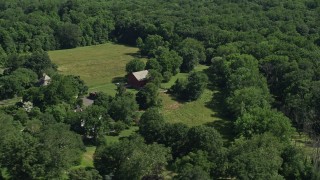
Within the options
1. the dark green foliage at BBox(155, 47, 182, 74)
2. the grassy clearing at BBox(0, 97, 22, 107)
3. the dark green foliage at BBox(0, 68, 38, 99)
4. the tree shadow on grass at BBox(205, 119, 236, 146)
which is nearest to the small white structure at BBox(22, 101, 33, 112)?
the grassy clearing at BBox(0, 97, 22, 107)

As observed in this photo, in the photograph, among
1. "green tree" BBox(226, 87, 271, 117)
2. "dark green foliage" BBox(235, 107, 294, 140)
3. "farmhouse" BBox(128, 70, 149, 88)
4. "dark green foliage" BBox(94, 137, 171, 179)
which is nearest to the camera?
"dark green foliage" BBox(94, 137, 171, 179)

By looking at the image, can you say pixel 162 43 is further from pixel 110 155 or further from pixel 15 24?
pixel 110 155

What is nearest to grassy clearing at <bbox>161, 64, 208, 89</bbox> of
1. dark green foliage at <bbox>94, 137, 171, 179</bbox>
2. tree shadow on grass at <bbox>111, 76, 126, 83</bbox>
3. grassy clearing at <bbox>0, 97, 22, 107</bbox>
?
tree shadow on grass at <bbox>111, 76, 126, 83</bbox>

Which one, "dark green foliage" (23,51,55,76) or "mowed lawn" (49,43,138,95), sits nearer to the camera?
"dark green foliage" (23,51,55,76)

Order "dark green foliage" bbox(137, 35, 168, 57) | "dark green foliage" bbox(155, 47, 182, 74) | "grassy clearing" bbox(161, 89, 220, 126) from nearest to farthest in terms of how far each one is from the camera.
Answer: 1. "grassy clearing" bbox(161, 89, 220, 126)
2. "dark green foliage" bbox(155, 47, 182, 74)
3. "dark green foliage" bbox(137, 35, 168, 57)

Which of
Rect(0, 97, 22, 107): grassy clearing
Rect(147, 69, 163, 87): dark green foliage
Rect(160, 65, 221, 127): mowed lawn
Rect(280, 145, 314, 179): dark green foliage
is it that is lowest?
Rect(0, 97, 22, 107): grassy clearing

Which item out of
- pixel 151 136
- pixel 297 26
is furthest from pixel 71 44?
pixel 151 136

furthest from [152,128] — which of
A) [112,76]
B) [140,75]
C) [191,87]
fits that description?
[112,76]

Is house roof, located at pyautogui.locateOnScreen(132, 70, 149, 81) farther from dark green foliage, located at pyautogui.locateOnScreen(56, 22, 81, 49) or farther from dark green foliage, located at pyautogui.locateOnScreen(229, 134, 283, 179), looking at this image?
dark green foliage, located at pyautogui.locateOnScreen(56, 22, 81, 49)

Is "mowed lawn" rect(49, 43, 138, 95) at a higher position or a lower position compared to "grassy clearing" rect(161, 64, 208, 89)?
lower
